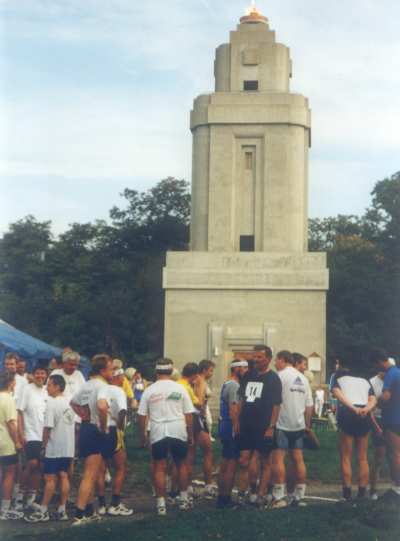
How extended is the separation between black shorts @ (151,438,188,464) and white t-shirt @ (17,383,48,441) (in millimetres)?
1769

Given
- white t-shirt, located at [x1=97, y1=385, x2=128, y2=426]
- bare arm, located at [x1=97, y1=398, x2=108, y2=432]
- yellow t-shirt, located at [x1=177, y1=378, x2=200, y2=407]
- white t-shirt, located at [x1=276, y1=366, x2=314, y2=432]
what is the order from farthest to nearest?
yellow t-shirt, located at [x1=177, y1=378, x2=200, y2=407], white t-shirt, located at [x1=276, y1=366, x2=314, y2=432], white t-shirt, located at [x1=97, y1=385, x2=128, y2=426], bare arm, located at [x1=97, y1=398, x2=108, y2=432]

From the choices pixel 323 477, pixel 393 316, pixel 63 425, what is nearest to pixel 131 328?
pixel 393 316

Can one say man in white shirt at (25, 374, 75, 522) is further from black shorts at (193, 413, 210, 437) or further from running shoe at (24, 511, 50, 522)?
black shorts at (193, 413, 210, 437)

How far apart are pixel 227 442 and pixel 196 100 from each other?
1200 inches

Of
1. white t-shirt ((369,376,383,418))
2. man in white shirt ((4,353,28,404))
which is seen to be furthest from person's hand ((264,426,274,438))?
man in white shirt ((4,353,28,404))

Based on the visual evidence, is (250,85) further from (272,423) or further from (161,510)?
(161,510)

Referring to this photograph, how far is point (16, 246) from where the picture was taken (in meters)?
66.9

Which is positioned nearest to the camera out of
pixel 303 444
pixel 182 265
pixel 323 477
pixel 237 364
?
pixel 303 444

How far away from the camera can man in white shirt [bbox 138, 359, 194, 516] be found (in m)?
11.6

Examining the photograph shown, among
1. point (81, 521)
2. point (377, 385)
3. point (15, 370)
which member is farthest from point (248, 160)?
point (81, 521)

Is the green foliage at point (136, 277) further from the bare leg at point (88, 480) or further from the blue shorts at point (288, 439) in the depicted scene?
the bare leg at point (88, 480)

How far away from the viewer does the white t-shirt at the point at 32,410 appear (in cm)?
1254

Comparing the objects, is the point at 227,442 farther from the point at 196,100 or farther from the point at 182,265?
the point at 196,100

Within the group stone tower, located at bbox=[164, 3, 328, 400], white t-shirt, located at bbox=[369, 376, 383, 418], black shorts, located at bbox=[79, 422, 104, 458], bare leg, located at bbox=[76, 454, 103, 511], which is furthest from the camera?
stone tower, located at bbox=[164, 3, 328, 400]
